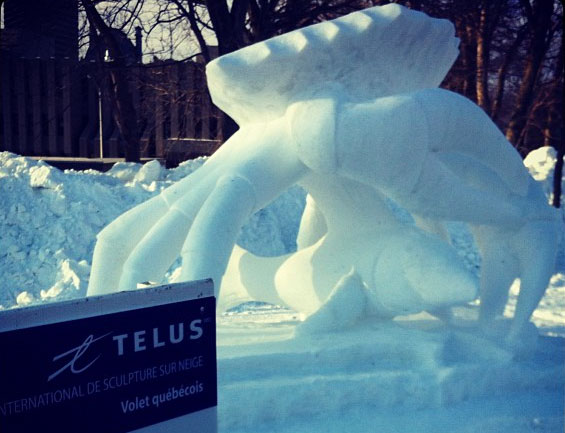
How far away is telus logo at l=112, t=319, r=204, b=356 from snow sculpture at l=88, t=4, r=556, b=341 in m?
1.80

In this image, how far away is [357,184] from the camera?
5.18m

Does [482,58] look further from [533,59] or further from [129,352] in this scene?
[129,352]

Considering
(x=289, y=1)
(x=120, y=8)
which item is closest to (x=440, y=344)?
(x=120, y=8)

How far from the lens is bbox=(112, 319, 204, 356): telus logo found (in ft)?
6.52

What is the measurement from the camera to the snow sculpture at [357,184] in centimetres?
421

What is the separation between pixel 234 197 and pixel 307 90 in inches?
35.4

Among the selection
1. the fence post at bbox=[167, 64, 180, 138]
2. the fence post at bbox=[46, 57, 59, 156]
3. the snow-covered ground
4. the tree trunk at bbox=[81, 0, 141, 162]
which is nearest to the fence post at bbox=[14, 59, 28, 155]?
the fence post at bbox=[46, 57, 59, 156]

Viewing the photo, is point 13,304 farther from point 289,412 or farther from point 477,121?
point 477,121

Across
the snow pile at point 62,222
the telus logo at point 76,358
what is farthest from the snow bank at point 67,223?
the telus logo at point 76,358

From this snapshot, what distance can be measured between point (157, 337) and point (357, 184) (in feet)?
10.9

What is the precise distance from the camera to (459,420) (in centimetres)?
416

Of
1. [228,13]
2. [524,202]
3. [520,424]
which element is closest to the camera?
[520,424]

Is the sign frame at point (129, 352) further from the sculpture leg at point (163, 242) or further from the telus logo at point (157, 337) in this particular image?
the sculpture leg at point (163, 242)

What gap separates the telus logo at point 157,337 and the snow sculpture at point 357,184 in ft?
5.91
